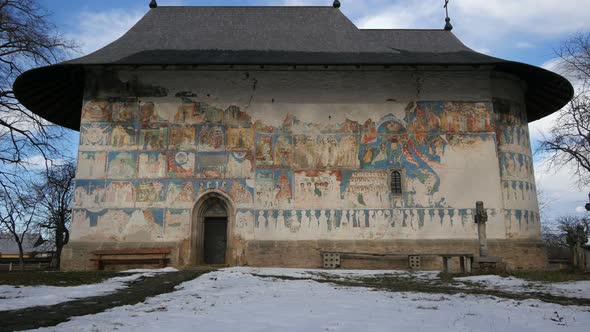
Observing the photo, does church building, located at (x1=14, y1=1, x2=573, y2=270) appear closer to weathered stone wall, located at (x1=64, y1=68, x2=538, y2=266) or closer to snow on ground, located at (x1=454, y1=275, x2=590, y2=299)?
weathered stone wall, located at (x1=64, y1=68, x2=538, y2=266)

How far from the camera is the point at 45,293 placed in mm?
7219

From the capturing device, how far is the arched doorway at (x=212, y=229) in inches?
575

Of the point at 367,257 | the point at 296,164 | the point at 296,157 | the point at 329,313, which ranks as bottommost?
the point at 329,313

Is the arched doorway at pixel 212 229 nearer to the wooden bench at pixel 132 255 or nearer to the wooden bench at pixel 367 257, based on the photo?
the wooden bench at pixel 132 255

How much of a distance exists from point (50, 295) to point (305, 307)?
387 centimetres

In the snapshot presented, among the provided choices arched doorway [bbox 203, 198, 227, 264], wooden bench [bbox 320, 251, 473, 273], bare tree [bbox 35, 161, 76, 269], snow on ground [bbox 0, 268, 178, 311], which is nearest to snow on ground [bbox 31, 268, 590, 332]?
snow on ground [bbox 0, 268, 178, 311]

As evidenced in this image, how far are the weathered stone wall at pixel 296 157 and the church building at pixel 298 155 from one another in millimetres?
35

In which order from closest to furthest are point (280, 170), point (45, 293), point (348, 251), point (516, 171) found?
point (45, 293)
point (348, 251)
point (280, 170)
point (516, 171)

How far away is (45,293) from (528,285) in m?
8.15

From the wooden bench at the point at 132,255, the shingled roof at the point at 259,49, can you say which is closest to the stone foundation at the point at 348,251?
the wooden bench at the point at 132,255

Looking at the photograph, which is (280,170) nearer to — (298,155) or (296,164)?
(296,164)

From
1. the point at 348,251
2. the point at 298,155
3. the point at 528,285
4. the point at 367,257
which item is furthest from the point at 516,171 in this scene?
the point at 528,285

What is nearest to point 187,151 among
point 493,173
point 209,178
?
point 209,178

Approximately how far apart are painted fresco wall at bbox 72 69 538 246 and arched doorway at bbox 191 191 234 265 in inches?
11.0
